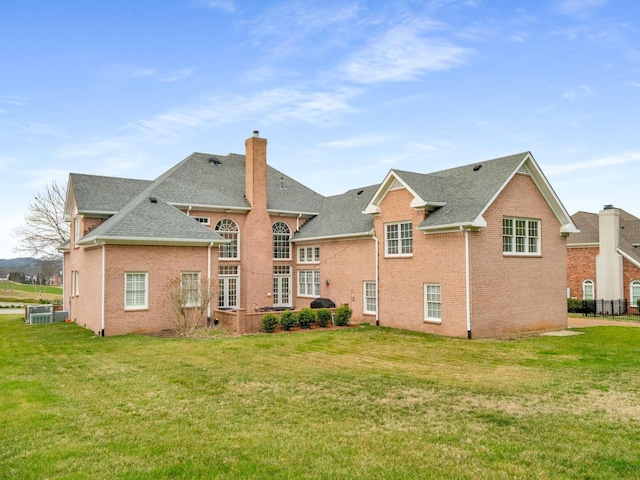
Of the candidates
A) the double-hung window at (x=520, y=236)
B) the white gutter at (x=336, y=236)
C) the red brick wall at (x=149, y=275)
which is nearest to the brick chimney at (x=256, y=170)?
the white gutter at (x=336, y=236)

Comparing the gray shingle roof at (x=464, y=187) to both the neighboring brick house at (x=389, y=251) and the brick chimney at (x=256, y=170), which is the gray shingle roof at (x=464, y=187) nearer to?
the neighboring brick house at (x=389, y=251)

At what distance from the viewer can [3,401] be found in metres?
9.53

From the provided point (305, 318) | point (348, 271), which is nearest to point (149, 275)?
point (305, 318)

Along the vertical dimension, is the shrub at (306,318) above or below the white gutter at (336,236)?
below

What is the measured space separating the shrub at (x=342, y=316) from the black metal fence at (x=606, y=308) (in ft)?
55.6

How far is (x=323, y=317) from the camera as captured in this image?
908 inches

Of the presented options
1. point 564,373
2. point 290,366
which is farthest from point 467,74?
point 290,366

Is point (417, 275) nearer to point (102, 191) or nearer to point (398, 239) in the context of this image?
point (398, 239)

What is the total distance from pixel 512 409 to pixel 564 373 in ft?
14.6

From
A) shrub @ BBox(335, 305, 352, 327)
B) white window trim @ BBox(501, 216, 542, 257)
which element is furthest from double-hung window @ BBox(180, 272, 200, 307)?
white window trim @ BBox(501, 216, 542, 257)

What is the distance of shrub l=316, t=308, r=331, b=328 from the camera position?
23.0 m

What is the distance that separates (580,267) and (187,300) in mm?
27487

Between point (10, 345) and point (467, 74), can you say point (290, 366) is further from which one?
point (467, 74)

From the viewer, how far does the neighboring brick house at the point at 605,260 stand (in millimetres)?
31188
